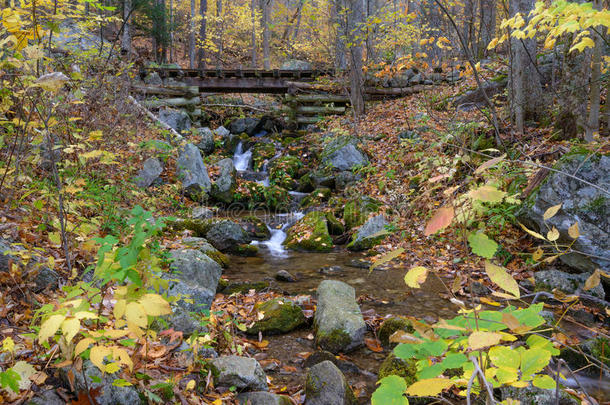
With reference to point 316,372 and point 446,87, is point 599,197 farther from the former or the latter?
point 446,87

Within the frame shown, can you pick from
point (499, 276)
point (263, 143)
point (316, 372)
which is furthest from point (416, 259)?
point (263, 143)

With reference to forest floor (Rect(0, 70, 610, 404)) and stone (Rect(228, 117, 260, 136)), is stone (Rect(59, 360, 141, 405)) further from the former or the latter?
stone (Rect(228, 117, 260, 136))

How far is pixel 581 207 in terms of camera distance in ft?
17.1

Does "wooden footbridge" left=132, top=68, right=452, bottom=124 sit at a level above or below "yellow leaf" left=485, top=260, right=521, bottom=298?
above

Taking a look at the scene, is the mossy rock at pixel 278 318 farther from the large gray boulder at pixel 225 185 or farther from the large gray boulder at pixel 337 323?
the large gray boulder at pixel 225 185

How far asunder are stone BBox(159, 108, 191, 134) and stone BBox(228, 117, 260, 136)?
2.72 metres

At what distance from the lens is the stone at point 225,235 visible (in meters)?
7.71

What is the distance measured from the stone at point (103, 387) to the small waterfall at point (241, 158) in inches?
449

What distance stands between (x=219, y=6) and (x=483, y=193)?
30.9 metres

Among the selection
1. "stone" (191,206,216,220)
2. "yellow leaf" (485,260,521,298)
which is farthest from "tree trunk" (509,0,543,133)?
"yellow leaf" (485,260,521,298)

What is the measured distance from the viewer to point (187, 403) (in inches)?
91.4

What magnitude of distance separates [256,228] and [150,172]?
290 centimetres

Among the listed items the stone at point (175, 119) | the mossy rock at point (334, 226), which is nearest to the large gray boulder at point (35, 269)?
the mossy rock at point (334, 226)

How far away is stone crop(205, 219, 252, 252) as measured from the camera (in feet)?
25.3
